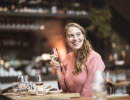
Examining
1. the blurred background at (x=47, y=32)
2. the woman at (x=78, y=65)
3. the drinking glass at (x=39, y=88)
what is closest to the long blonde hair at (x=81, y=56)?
the woman at (x=78, y=65)

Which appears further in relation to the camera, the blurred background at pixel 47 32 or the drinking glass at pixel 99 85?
the blurred background at pixel 47 32

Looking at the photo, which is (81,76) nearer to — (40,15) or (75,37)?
(75,37)

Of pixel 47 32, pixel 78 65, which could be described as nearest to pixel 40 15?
pixel 47 32

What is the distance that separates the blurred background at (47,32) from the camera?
24.8 feet

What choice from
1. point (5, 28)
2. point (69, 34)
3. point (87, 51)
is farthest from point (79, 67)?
point (5, 28)

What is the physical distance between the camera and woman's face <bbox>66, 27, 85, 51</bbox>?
→ 2906 mm

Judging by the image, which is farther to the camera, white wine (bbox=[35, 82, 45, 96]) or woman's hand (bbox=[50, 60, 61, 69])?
woman's hand (bbox=[50, 60, 61, 69])

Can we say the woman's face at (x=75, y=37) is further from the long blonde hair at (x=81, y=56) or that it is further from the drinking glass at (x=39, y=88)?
the drinking glass at (x=39, y=88)

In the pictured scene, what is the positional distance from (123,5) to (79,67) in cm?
683

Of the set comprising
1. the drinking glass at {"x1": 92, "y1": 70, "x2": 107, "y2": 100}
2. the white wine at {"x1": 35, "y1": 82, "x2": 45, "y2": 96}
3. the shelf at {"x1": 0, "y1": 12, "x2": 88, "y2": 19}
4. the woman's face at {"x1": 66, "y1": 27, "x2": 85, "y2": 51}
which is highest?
Answer: the shelf at {"x1": 0, "y1": 12, "x2": 88, "y2": 19}

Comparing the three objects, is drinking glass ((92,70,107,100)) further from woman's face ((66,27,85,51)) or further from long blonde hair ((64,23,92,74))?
woman's face ((66,27,85,51))

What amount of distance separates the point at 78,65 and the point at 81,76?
11 centimetres

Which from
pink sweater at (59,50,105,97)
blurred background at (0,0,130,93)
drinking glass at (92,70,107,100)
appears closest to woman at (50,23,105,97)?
pink sweater at (59,50,105,97)

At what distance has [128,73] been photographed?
7262 mm
